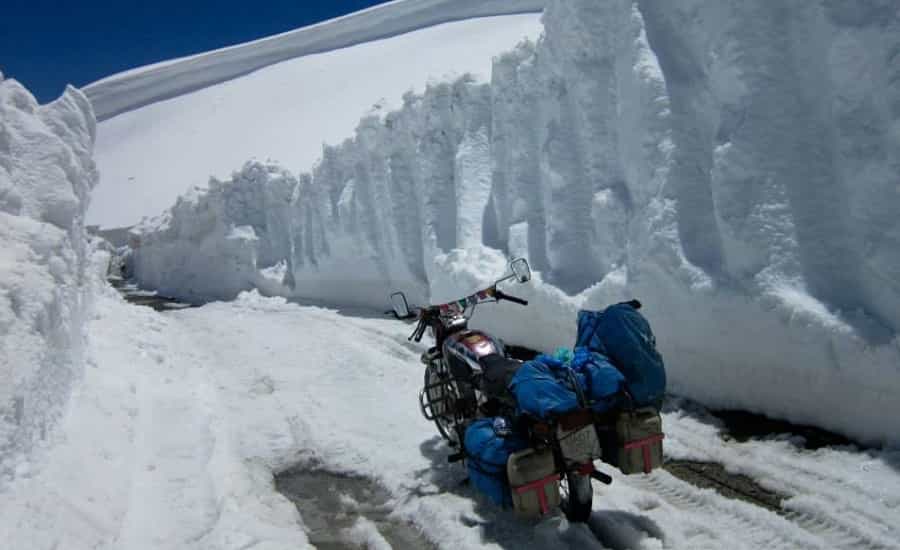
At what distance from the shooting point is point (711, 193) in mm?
5129

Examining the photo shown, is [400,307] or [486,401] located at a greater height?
[400,307]

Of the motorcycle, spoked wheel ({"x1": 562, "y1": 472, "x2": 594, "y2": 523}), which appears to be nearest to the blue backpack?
the motorcycle

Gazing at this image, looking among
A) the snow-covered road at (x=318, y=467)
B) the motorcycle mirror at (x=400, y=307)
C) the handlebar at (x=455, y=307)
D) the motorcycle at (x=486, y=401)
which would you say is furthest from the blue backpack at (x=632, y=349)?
the motorcycle mirror at (x=400, y=307)

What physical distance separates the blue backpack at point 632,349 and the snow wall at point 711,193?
135 cm

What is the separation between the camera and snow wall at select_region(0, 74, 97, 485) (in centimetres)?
375

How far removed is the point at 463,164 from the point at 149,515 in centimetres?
663

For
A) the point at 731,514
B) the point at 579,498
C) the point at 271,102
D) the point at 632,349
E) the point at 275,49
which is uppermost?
the point at 275,49

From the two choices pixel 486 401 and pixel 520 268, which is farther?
pixel 520 268

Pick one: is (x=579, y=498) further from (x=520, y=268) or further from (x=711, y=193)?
(x=711, y=193)

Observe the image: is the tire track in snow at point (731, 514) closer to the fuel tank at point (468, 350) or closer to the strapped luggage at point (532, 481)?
the strapped luggage at point (532, 481)

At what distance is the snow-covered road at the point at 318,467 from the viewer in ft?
10.7

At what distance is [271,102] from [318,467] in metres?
40.1

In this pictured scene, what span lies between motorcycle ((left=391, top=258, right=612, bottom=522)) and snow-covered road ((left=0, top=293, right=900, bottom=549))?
25 centimetres

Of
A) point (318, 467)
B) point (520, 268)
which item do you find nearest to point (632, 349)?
point (520, 268)
